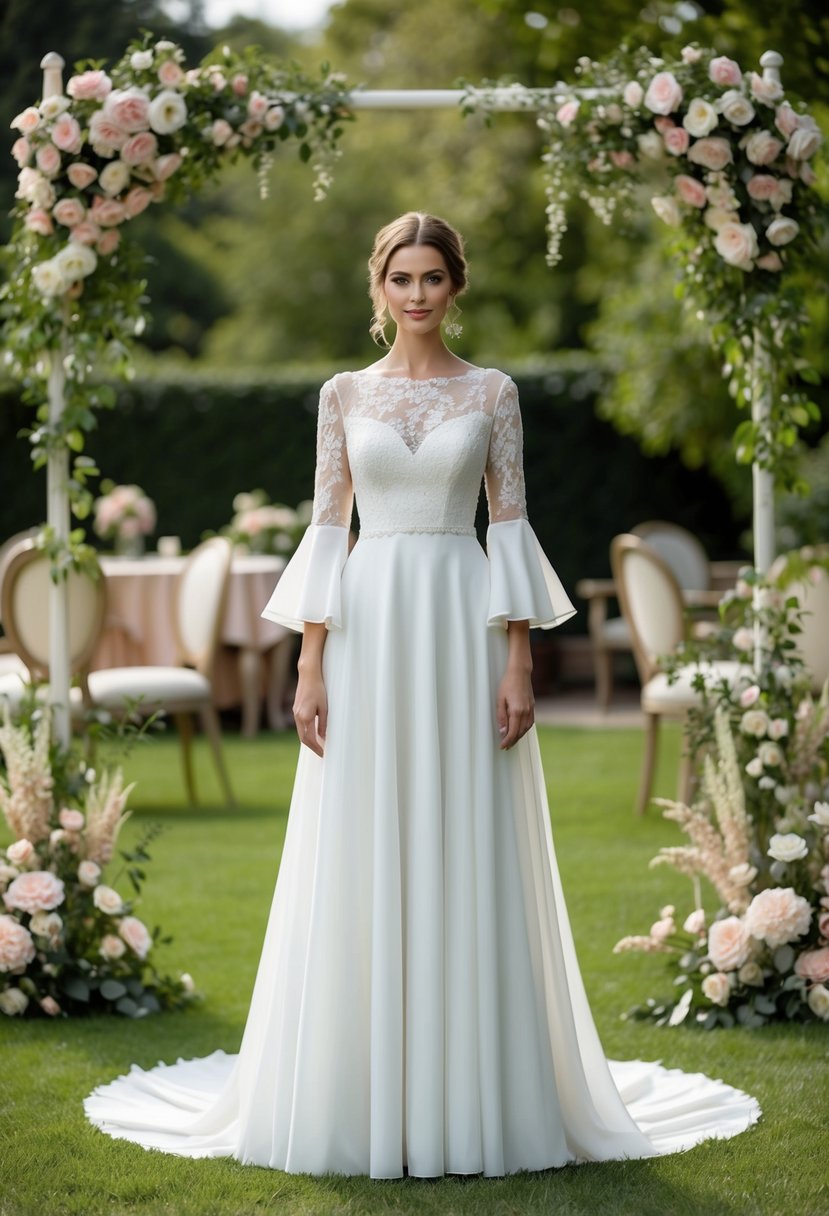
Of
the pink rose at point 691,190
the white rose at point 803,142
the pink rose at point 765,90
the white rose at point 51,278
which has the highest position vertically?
the pink rose at point 765,90

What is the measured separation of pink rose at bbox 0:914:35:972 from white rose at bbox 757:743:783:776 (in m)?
2.14

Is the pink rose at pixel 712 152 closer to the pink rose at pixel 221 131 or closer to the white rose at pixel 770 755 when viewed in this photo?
the pink rose at pixel 221 131

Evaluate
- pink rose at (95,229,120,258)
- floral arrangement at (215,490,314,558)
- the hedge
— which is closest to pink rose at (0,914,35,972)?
pink rose at (95,229,120,258)

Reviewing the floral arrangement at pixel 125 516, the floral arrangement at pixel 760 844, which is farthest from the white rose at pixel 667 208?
the floral arrangement at pixel 125 516

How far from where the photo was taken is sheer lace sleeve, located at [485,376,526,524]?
3377 millimetres

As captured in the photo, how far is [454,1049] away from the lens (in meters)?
3.24

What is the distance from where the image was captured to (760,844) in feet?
15.3

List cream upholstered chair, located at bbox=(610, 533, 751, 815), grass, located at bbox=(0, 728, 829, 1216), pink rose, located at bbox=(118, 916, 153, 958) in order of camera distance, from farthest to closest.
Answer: cream upholstered chair, located at bbox=(610, 533, 751, 815) < pink rose, located at bbox=(118, 916, 153, 958) < grass, located at bbox=(0, 728, 829, 1216)

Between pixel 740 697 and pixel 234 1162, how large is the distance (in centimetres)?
209

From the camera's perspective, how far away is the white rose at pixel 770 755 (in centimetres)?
459

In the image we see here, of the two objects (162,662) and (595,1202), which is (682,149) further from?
(162,662)

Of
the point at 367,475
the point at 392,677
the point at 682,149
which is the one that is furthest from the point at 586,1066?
the point at 682,149

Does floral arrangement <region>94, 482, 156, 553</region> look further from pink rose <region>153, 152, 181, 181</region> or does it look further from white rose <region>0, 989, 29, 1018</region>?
white rose <region>0, 989, 29, 1018</region>

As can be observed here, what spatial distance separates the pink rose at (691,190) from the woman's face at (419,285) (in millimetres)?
1460
